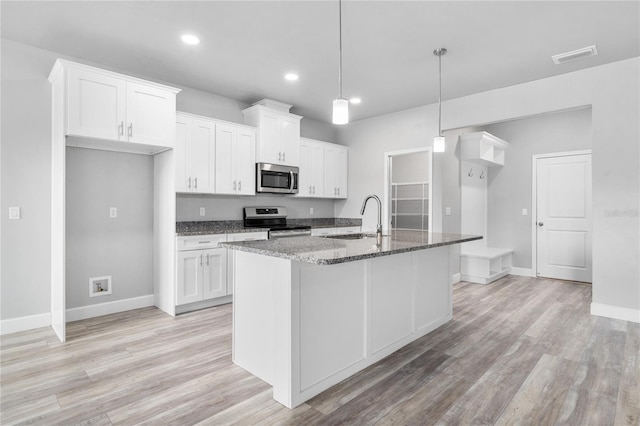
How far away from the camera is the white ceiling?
2619 mm

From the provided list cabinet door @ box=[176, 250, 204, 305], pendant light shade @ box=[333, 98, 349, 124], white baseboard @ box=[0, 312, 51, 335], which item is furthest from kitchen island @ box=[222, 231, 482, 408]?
white baseboard @ box=[0, 312, 51, 335]

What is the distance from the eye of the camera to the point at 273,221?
5.17m

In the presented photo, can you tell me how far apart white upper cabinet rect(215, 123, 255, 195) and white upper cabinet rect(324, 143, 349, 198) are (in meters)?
1.53

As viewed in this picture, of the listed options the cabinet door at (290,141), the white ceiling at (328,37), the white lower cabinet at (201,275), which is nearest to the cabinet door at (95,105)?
the white ceiling at (328,37)

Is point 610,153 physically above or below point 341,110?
below

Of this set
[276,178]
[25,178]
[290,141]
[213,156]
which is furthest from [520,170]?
[25,178]

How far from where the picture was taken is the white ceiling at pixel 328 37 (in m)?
2.62

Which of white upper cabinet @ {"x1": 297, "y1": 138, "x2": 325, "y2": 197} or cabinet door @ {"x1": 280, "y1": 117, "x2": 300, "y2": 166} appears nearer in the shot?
cabinet door @ {"x1": 280, "y1": 117, "x2": 300, "y2": 166}

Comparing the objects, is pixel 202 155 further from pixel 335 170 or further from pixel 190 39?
pixel 335 170

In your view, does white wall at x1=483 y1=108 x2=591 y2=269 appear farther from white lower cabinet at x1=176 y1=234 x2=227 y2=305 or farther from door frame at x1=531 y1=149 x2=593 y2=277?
white lower cabinet at x1=176 y1=234 x2=227 y2=305

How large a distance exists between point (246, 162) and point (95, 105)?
1.78m

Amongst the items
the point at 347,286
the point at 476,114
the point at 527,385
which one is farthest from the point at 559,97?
the point at 347,286

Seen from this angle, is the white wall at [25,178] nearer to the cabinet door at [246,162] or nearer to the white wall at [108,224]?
the white wall at [108,224]

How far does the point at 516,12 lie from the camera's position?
104 inches
